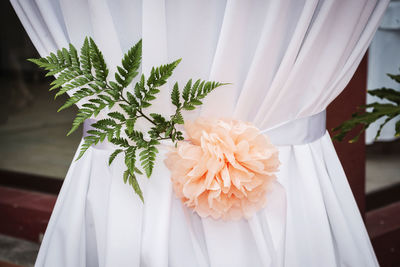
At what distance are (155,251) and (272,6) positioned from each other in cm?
55

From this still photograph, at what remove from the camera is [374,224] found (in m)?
1.96

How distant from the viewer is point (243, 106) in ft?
2.98

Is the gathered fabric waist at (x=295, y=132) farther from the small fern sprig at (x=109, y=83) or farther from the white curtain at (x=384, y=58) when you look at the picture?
the white curtain at (x=384, y=58)

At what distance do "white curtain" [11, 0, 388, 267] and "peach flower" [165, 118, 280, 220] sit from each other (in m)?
0.09

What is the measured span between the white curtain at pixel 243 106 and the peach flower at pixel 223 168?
0.09 metres

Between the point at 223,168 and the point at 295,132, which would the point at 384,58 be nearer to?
the point at 295,132

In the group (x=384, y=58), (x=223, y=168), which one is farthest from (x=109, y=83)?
(x=384, y=58)

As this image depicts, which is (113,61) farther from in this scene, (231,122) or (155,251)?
(155,251)

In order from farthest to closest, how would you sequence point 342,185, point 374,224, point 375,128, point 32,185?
point 32,185 < point 375,128 < point 374,224 < point 342,185

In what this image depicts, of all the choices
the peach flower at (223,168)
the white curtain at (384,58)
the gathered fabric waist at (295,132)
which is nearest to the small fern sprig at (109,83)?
the peach flower at (223,168)

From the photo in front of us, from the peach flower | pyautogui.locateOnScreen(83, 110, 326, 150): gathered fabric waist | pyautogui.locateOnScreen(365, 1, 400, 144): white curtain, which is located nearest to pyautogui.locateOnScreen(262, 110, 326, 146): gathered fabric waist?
pyautogui.locateOnScreen(83, 110, 326, 150): gathered fabric waist

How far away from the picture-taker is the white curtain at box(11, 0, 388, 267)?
88 cm

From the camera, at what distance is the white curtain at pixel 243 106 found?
879 mm

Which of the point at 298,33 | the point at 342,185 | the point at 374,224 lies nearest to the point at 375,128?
the point at 374,224
